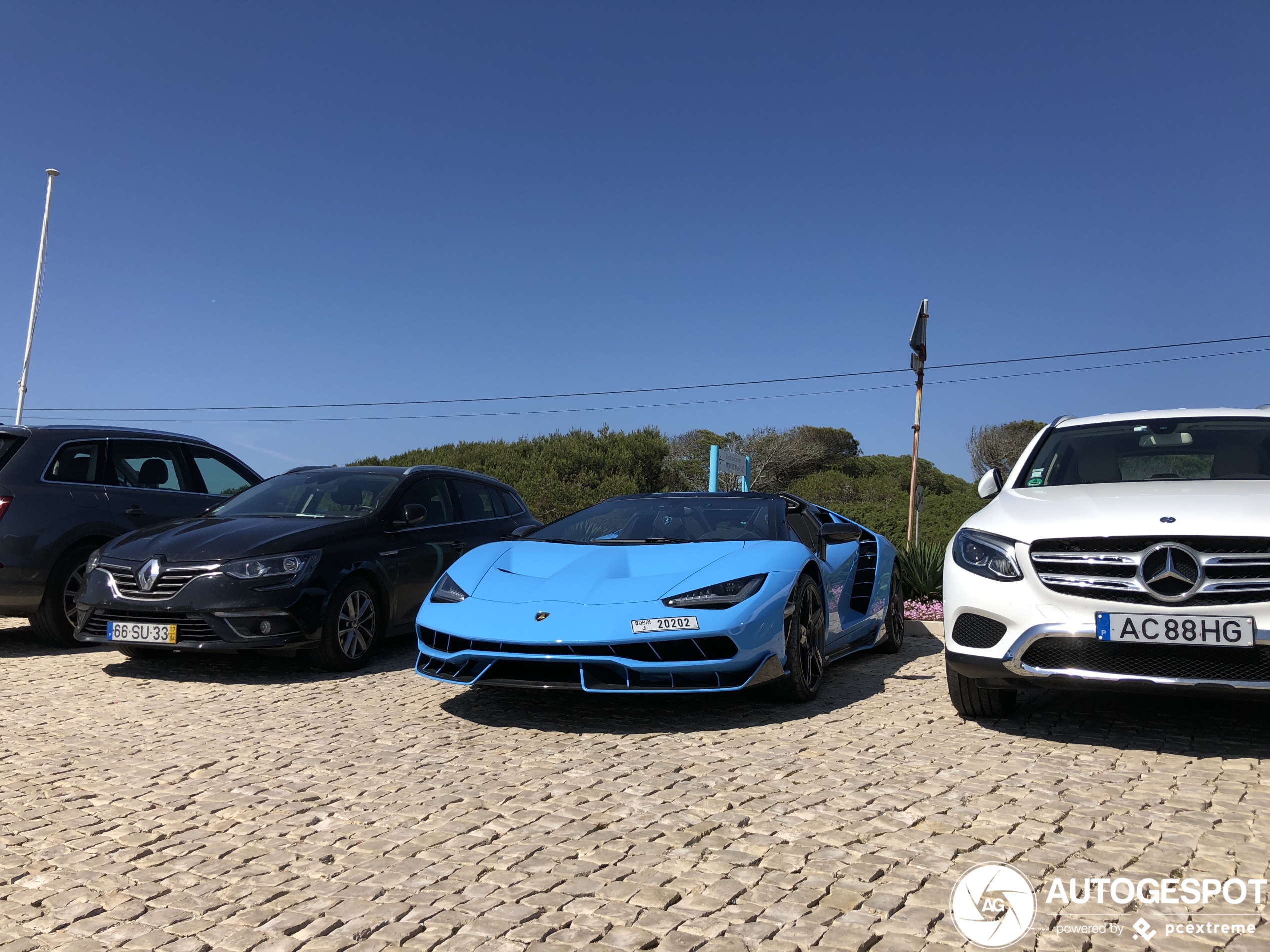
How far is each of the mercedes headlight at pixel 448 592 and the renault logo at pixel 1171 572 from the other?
328 cm

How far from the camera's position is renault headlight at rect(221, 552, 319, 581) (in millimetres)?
6293

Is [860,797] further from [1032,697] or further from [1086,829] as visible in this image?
[1032,697]

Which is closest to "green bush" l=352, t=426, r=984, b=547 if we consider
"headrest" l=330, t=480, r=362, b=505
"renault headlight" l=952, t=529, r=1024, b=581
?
"headrest" l=330, t=480, r=362, b=505

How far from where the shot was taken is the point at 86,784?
3969 millimetres

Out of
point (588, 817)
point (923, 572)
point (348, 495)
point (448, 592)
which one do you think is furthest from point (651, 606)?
point (923, 572)

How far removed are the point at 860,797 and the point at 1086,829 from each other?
788mm

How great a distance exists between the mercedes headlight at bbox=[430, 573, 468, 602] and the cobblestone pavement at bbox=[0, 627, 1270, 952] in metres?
0.62

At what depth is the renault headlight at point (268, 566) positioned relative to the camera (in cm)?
629

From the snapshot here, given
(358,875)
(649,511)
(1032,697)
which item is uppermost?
(649,511)

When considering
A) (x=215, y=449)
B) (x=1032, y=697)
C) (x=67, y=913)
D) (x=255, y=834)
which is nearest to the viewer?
(x=67, y=913)

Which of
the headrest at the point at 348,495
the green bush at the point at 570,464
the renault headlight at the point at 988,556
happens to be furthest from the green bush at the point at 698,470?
the renault headlight at the point at 988,556

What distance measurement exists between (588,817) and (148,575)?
13.7ft

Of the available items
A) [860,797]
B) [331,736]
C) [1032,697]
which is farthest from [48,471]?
[1032,697]
